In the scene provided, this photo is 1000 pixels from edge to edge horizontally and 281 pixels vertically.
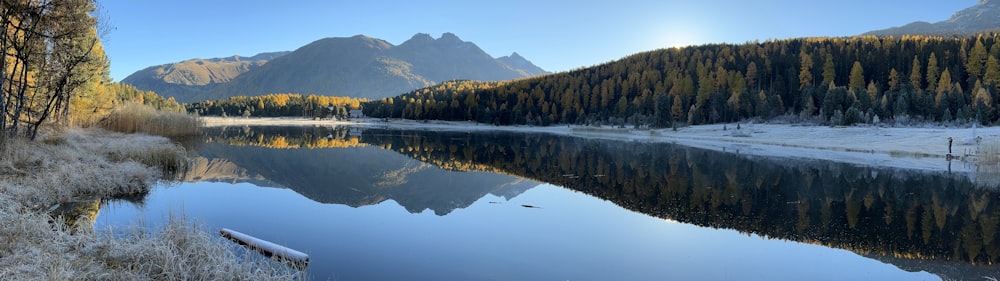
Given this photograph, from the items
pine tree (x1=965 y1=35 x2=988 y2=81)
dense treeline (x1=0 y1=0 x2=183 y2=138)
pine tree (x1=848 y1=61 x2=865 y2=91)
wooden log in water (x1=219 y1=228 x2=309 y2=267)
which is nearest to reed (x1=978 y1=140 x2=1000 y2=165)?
wooden log in water (x1=219 y1=228 x2=309 y2=267)

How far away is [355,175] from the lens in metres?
22.8

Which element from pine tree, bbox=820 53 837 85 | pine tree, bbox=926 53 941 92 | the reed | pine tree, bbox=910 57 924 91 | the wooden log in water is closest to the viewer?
the wooden log in water

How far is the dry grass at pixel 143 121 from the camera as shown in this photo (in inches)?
1314

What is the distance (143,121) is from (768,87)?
8798 cm

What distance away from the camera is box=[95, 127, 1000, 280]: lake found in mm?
8430

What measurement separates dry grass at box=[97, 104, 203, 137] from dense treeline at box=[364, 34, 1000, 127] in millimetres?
60091

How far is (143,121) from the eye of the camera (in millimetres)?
35531

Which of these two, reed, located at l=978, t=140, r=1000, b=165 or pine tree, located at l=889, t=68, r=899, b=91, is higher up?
pine tree, located at l=889, t=68, r=899, b=91

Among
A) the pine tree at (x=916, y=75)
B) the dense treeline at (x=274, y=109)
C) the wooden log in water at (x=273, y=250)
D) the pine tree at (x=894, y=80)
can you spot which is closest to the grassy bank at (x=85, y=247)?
the wooden log in water at (x=273, y=250)

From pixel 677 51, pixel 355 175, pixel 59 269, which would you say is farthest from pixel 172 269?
pixel 677 51

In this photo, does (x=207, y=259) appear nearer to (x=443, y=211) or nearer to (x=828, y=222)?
(x=443, y=211)

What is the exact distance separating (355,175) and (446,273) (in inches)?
629

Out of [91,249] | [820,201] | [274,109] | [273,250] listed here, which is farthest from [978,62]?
[274,109]

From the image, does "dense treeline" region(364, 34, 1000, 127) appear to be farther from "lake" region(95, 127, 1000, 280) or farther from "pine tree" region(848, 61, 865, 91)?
"lake" region(95, 127, 1000, 280)
